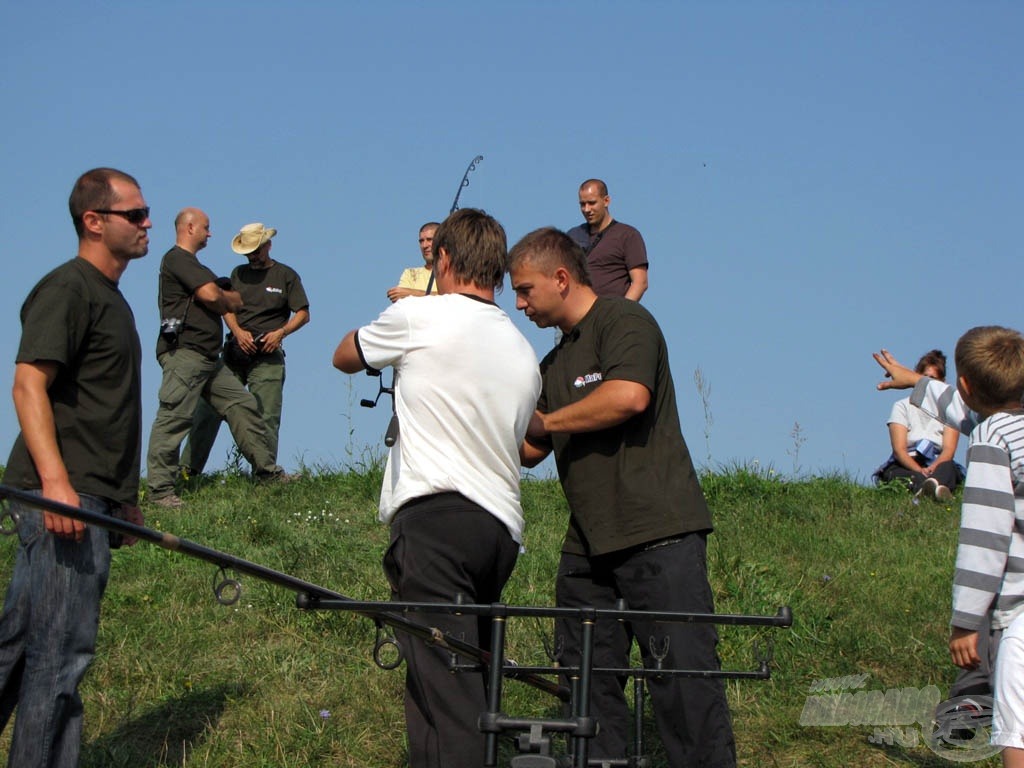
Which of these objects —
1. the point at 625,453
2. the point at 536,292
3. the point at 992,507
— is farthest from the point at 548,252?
the point at 992,507

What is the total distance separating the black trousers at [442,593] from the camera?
402 centimetres

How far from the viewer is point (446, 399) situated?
164 inches

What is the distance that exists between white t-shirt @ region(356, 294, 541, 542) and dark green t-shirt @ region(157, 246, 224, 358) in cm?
563

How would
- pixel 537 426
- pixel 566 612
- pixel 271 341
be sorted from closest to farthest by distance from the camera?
pixel 566 612
pixel 537 426
pixel 271 341

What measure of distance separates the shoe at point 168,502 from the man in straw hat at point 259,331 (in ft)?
2.74

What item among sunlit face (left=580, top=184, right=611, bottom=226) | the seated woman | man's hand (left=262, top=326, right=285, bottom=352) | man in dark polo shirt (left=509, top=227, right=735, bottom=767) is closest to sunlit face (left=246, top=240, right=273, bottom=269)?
man's hand (left=262, top=326, right=285, bottom=352)

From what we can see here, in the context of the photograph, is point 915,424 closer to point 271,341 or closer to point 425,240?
point 425,240

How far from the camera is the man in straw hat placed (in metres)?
10.1

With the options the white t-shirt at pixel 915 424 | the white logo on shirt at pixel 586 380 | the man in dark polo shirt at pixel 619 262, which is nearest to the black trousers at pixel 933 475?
the white t-shirt at pixel 915 424

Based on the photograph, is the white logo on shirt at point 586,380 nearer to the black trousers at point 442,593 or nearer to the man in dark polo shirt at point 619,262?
the black trousers at point 442,593

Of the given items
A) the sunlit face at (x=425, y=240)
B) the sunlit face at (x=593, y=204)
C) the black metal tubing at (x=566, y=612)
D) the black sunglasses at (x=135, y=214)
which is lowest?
the black metal tubing at (x=566, y=612)

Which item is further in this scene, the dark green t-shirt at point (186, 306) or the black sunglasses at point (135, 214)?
the dark green t-shirt at point (186, 306)

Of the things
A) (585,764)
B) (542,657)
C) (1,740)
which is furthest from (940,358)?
(585,764)

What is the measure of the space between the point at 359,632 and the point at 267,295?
14.6 feet
